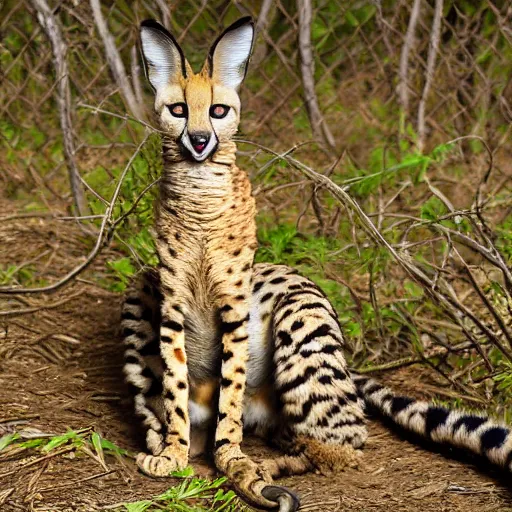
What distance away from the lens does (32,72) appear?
6449 millimetres

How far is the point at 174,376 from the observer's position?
3930mm

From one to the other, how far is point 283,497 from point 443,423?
0.91 metres

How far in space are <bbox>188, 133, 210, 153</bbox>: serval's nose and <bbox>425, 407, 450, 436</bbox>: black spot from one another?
1.53 metres

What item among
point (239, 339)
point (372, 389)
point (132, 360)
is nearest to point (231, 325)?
point (239, 339)

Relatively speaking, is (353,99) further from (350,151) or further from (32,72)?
(32,72)

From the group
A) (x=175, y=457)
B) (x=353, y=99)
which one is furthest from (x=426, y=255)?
(x=175, y=457)

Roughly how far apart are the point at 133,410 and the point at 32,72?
2.91m

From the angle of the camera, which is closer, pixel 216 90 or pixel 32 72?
pixel 216 90

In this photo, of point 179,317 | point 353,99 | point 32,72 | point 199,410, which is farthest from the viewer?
point 353,99

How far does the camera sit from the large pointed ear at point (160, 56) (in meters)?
3.70

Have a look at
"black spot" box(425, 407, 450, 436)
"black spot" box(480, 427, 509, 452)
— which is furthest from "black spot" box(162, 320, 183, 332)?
"black spot" box(480, 427, 509, 452)

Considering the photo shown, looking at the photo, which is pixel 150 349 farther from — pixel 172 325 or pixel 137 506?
pixel 137 506

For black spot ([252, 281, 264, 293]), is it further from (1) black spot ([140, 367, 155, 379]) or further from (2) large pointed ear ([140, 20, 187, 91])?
(2) large pointed ear ([140, 20, 187, 91])

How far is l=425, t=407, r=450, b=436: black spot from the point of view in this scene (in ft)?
13.4
